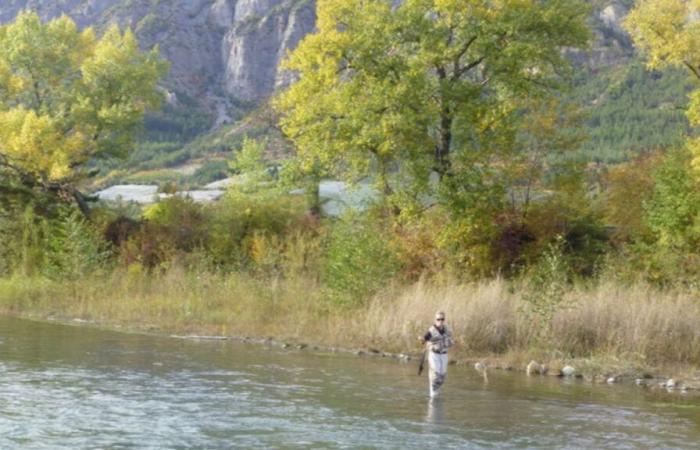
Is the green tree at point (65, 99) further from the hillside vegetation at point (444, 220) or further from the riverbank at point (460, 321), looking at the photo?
the riverbank at point (460, 321)

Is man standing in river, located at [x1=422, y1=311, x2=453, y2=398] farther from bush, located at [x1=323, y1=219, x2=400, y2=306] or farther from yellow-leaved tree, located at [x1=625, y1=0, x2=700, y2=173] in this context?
yellow-leaved tree, located at [x1=625, y1=0, x2=700, y2=173]

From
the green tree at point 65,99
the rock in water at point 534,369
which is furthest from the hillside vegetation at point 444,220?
the green tree at point 65,99

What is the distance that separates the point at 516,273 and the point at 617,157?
99.3 m

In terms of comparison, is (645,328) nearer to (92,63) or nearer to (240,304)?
(240,304)

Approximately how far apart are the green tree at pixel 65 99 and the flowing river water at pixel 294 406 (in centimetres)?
2435

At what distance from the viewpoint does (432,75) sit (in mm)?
37750

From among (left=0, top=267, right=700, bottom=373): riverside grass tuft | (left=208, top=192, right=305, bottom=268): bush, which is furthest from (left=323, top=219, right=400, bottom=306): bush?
(left=208, top=192, right=305, bottom=268): bush

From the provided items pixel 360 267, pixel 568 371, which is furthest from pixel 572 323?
pixel 360 267

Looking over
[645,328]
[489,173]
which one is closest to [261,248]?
[489,173]

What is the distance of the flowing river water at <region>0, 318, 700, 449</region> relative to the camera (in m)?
16.3

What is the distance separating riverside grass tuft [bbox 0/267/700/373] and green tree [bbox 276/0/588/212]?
18.6ft

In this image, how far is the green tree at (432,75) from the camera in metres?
36.0

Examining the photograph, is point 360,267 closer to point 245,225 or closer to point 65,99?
point 245,225

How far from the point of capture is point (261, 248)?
42438 millimetres
